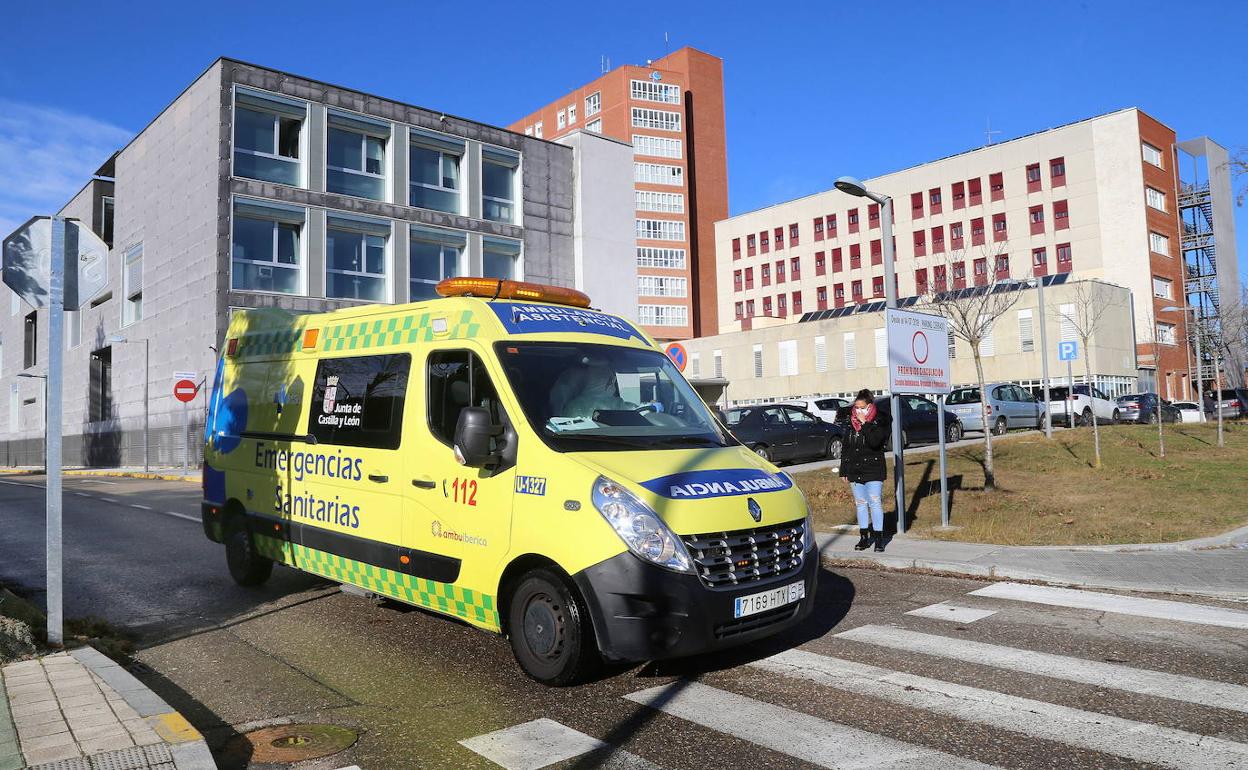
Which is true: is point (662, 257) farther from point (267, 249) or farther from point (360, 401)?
point (360, 401)

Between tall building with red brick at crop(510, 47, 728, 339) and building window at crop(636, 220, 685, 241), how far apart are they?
8 cm

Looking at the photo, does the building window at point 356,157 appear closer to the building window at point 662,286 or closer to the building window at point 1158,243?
the building window at point 662,286

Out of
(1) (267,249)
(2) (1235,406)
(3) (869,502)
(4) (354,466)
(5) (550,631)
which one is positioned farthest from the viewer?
(2) (1235,406)

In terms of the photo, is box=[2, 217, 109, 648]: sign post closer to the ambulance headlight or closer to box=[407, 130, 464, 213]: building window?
the ambulance headlight

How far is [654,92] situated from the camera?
74.8 m

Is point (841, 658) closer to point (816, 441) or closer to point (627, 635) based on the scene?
point (627, 635)

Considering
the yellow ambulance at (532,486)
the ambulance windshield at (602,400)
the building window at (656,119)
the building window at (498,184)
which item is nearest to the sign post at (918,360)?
the yellow ambulance at (532,486)

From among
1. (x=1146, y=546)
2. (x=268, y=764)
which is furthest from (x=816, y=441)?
(x=268, y=764)

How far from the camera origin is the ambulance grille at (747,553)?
480 cm

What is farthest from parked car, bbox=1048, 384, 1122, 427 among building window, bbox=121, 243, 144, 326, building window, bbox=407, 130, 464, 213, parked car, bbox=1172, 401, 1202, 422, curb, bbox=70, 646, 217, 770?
building window, bbox=121, 243, 144, 326

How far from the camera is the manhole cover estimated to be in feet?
13.6

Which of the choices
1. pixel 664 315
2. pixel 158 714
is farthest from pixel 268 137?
pixel 664 315

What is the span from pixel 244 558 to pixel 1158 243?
62877 millimetres

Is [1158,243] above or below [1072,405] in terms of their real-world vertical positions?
above
